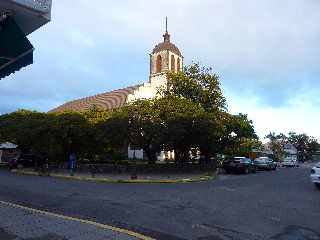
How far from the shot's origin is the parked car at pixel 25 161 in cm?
3728

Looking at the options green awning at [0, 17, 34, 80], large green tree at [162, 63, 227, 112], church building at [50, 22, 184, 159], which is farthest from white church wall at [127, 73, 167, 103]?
green awning at [0, 17, 34, 80]

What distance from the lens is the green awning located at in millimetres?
6059

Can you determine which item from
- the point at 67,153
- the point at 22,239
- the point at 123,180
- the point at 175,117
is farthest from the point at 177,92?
the point at 22,239

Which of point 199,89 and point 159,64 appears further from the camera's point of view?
point 159,64

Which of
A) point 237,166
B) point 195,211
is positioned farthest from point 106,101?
point 195,211

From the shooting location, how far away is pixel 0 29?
6074 mm

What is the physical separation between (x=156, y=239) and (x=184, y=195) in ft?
25.4

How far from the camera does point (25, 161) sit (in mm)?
38375

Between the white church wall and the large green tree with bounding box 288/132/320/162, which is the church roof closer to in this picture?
the white church wall

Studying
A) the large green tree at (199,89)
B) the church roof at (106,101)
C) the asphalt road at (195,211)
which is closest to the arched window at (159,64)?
the church roof at (106,101)

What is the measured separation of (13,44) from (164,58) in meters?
60.1

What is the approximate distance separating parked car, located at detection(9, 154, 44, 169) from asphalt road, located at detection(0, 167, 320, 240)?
65.4ft

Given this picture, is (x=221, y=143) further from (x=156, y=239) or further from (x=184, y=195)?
(x=156, y=239)

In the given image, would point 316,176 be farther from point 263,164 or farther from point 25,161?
point 25,161
